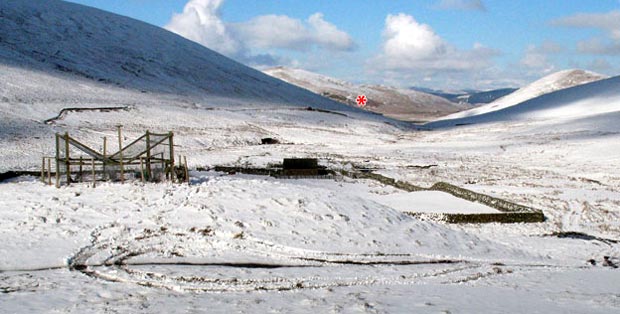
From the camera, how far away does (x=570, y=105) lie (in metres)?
80.1

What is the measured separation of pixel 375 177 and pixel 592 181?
10520 millimetres

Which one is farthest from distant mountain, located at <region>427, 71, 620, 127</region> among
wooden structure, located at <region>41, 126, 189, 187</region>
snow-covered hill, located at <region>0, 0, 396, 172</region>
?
wooden structure, located at <region>41, 126, 189, 187</region>

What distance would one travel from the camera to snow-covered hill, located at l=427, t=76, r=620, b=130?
73938 millimetres

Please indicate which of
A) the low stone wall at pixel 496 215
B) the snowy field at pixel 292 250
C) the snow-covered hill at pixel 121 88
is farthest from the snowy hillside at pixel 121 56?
the low stone wall at pixel 496 215

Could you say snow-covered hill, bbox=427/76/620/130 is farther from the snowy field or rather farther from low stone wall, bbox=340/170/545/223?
low stone wall, bbox=340/170/545/223

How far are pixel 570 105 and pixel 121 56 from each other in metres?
59.5

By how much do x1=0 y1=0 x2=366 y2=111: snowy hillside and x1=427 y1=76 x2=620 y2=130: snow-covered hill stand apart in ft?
77.7

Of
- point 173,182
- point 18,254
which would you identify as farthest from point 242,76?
point 18,254

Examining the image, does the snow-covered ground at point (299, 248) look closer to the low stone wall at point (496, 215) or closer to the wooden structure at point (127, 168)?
the low stone wall at point (496, 215)

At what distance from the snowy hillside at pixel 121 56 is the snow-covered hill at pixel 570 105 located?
23682 millimetres

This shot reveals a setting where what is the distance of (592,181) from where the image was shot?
96.2 ft

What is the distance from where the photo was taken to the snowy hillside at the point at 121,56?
235ft

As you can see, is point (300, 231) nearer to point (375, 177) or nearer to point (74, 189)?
point (74, 189)

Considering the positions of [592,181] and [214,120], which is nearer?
[592,181]
